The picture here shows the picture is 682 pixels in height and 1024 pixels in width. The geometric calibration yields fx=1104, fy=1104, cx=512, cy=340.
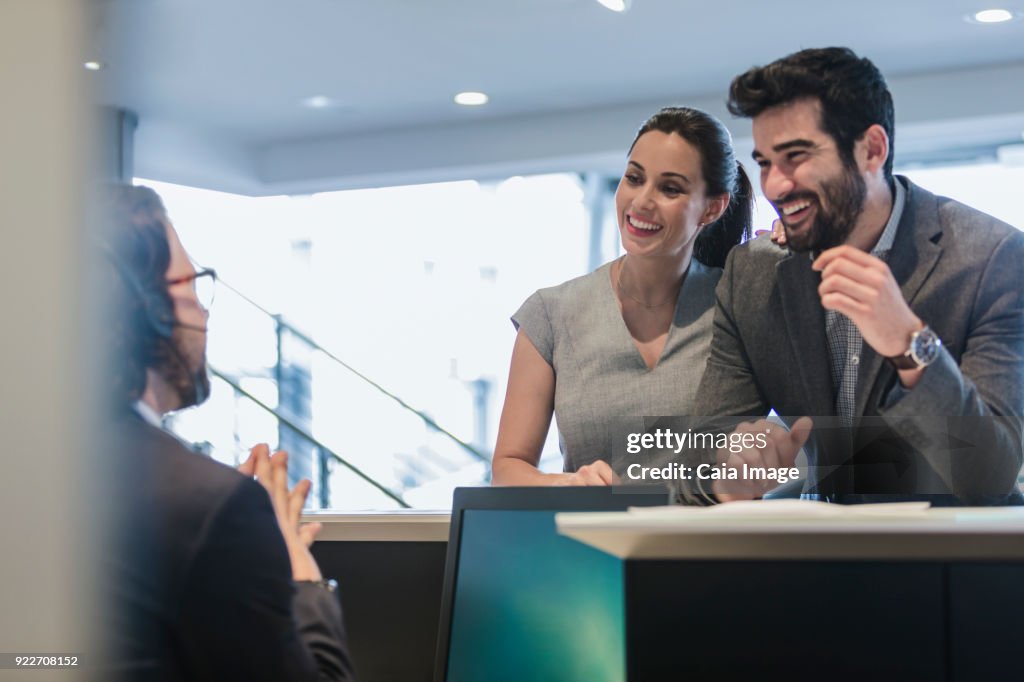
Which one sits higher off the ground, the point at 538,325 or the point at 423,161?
the point at 423,161

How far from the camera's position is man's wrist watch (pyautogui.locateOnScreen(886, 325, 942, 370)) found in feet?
4.39

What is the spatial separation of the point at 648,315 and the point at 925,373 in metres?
0.58

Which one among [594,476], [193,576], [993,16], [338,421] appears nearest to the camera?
[193,576]

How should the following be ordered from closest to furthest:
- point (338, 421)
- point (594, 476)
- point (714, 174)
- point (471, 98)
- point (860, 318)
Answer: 1. point (860, 318)
2. point (594, 476)
3. point (714, 174)
4. point (471, 98)
5. point (338, 421)

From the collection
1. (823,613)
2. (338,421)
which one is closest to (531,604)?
(823,613)

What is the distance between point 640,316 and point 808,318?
32 cm

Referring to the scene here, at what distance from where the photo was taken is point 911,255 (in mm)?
1581

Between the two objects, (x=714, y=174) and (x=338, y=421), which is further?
(x=338, y=421)

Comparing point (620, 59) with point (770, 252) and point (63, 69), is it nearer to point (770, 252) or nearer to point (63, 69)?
point (770, 252)

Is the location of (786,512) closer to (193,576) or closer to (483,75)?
(193,576)

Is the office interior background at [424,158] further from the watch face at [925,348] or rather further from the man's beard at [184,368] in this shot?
the watch face at [925,348]

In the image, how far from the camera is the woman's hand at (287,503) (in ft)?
3.52

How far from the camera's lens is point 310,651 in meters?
0.99

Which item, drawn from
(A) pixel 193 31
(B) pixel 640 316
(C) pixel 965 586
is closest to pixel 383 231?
(A) pixel 193 31
